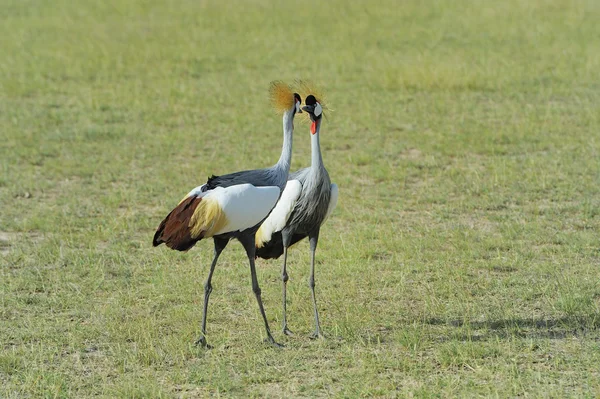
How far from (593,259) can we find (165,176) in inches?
173

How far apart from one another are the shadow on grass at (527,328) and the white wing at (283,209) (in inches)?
44.5

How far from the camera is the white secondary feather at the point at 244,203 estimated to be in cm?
568

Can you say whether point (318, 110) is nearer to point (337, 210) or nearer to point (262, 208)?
point (262, 208)

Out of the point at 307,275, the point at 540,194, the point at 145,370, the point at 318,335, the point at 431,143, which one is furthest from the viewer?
the point at 431,143

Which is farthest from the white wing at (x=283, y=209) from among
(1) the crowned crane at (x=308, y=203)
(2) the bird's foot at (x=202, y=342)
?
(2) the bird's foot at (x=202, y=342)

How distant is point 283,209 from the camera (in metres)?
6.16

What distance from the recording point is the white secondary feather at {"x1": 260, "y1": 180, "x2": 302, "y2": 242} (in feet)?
20.1

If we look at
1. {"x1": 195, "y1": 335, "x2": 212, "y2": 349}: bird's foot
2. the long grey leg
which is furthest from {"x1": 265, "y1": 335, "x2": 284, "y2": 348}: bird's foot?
{"x1": 195, "y1": 335, "x2": 212, "y2": 349}: bird's foot

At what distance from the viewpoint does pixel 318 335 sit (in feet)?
19.8

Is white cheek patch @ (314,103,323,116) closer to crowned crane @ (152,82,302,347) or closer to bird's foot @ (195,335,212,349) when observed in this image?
crowned crane @ (152,82,302,347)

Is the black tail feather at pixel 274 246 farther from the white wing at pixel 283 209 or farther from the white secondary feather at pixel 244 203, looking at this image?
the white secondary feather at pixel 244 203

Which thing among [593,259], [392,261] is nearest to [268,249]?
[392,261]

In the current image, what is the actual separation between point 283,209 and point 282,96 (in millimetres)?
705

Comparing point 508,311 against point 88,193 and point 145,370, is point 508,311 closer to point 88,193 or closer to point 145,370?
point 145,370
